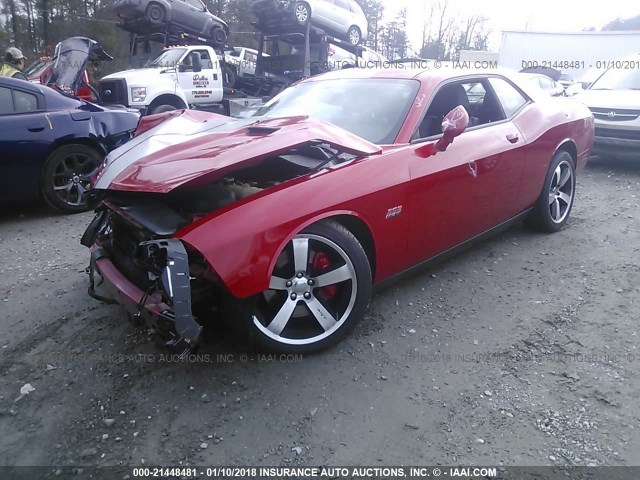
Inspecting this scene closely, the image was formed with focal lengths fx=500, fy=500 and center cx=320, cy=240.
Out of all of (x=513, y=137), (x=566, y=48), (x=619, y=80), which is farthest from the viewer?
(x=566, y=48)

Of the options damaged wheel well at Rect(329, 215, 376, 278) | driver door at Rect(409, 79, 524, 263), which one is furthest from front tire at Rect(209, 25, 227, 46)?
damaged wheel well at Rect(329, 215, 376, 278)

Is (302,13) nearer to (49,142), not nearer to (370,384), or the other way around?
(49,142)

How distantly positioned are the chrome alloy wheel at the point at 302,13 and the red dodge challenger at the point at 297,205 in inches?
384

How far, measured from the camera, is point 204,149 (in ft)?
8.54

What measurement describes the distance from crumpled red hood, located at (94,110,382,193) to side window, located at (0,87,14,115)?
Result: 2.59m

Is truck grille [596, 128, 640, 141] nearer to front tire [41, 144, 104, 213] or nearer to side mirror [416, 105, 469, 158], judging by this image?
side mirror [416, 105, 469, 158]

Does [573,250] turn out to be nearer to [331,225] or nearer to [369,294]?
[369,294]

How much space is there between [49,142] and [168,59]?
24.6 ft

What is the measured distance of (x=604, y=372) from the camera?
257cm

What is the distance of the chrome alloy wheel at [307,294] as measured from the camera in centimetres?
252

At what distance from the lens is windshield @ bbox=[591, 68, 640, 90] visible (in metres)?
7.60

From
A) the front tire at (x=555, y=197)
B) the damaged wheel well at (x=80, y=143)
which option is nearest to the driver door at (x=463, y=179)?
the front tire at (x=555, y=197)

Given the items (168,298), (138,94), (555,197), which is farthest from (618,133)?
(138,94)

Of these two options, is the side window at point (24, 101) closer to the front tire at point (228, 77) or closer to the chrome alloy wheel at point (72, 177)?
the chrome alloy wheel at point (72, 177)
